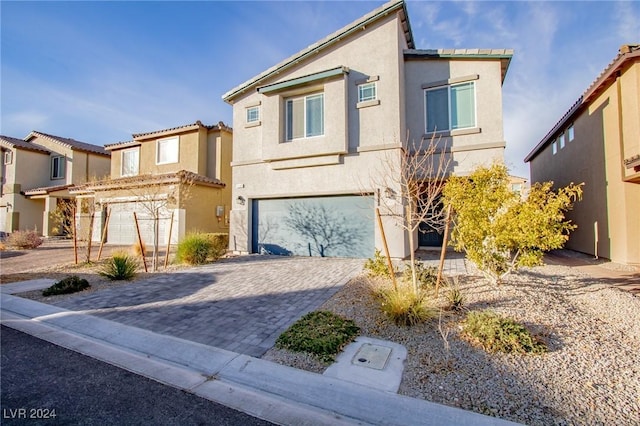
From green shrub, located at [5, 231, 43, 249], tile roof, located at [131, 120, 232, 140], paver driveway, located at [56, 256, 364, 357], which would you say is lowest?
paver driveway, located at [56, 256, 364, 357]

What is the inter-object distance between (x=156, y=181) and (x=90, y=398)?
14.6 m

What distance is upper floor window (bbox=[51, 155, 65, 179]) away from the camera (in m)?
24.1

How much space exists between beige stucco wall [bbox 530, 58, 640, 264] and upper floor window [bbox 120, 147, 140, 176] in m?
25.9

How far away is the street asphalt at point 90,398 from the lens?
298cm

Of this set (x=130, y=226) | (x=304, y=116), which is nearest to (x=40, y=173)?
(x=130, y=226)

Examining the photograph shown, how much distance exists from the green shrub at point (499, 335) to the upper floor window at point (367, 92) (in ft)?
31.2

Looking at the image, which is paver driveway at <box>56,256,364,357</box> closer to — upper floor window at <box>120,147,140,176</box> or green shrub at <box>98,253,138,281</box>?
green shrub at <box>98,253,138,281</box>

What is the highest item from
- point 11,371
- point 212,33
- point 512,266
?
point 212,33

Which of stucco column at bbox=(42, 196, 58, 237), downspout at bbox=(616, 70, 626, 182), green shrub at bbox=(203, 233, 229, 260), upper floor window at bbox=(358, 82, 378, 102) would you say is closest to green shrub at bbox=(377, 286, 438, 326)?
green shrub at bbox=(203, 233, 229, 260)

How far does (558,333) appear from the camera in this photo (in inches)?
179

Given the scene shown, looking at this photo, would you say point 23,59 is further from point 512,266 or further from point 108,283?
point 512,266

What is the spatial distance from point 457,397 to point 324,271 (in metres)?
6.47

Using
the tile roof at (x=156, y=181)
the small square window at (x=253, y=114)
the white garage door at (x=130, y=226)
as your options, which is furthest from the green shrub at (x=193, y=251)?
the small square window at (x=253, y=114)

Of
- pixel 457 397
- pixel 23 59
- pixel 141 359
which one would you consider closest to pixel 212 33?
pixel 23 59
